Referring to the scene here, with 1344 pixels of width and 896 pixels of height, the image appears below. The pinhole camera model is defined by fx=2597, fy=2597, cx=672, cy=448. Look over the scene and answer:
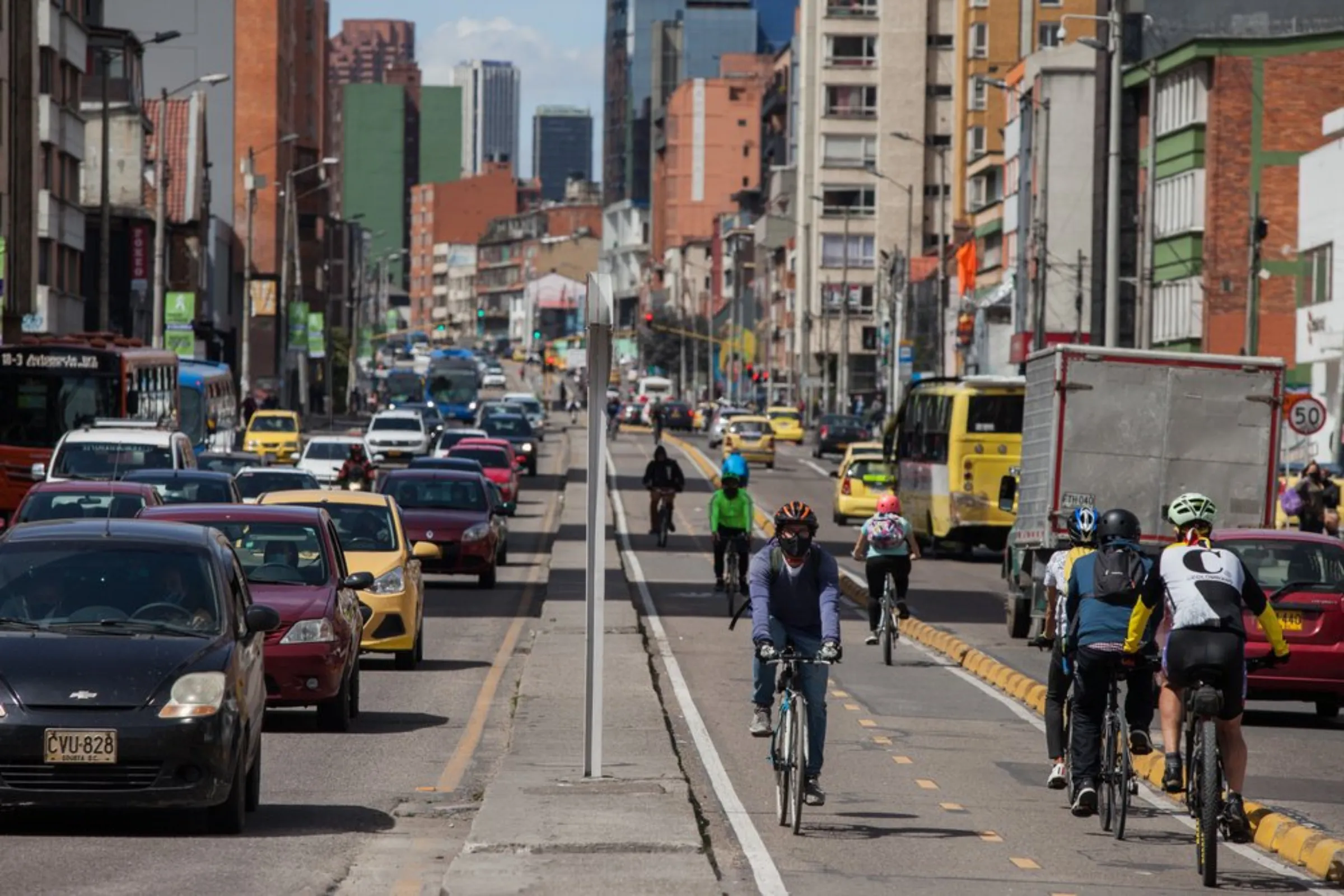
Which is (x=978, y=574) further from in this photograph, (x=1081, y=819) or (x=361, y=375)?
(x=361, y=375)

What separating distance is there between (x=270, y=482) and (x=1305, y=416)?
1538cm

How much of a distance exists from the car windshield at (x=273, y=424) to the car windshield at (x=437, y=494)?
33517 millimetres

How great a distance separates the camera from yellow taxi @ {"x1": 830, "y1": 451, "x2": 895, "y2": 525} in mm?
53781

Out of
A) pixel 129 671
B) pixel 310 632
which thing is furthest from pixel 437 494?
pixel 129 671

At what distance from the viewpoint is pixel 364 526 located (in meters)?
24.8

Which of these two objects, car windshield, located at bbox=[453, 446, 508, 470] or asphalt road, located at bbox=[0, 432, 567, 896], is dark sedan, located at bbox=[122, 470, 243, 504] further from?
car windshield, located at bbox=[453, 446, 508, 470]

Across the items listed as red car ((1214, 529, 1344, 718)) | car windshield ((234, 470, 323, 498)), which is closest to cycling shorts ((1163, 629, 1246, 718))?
red car ((1214, 529, 1344, 718))

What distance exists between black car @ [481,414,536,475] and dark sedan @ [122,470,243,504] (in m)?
44.2

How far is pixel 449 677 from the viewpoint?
22.1 metres

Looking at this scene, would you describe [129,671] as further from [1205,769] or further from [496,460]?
[496,460]

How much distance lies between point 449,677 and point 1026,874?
1086 cm

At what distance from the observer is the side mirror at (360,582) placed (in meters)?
17.8

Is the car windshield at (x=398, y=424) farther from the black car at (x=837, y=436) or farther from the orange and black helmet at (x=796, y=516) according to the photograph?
the orange and black helmet at (x=796, y=516)

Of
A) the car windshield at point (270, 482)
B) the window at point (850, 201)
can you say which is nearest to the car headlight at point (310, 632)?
the car windshield at point (270, 482)
